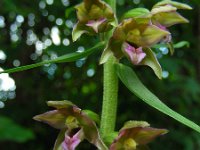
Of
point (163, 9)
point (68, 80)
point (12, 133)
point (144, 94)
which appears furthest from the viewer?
point (68, 80)

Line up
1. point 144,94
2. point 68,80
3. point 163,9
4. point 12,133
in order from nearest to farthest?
point 144,94, point 163,9, point 12,133, point 68,80

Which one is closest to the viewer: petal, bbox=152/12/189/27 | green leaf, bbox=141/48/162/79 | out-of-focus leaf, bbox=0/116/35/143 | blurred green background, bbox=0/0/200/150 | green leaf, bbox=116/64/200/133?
green leaf, bbox=116/64/200/133

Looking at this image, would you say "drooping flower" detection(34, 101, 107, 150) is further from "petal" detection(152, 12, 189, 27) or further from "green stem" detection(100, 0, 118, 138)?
"petal" detection(152, 12, 189, 27)

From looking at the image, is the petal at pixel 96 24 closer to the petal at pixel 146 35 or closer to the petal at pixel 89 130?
the petal at pixel 146 35

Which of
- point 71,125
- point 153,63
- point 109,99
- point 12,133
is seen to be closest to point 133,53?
point 153,63

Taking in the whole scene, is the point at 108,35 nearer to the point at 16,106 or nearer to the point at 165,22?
the point at 165,22

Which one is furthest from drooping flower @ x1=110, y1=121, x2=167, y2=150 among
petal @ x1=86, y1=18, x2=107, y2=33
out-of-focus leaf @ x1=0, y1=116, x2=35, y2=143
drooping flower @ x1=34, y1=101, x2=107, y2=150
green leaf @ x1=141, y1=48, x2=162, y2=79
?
out-of-focus leaf @ x1=0, y1=116, x2=35, y2=143

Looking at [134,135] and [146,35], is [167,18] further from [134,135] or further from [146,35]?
[134,135]
